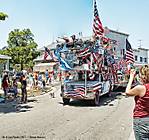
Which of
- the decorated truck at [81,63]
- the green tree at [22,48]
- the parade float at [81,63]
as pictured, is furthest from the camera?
the green tree at [22,48]

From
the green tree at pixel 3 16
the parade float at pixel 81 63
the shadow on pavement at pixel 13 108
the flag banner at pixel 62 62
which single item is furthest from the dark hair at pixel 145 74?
the flag banner at pixel 62 62

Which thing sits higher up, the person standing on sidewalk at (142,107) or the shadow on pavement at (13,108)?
the person standing on sidewalk at (142,107)

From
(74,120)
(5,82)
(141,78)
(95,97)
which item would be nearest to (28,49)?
(5,82)

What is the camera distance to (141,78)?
4.32m

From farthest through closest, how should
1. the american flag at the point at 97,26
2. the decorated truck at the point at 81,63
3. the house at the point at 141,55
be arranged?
the house at the point at 141,55 < the american flag at the point at 97,26 < the decorated truck at the point at 81,63

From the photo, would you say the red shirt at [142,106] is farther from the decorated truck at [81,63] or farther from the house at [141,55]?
the house at [141,55]

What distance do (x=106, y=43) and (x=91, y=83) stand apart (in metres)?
3.59

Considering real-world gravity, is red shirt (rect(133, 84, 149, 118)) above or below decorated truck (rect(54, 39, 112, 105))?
below

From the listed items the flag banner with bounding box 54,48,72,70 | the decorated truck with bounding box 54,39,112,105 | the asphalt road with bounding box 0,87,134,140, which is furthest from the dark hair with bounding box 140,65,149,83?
the flag banner with bounding box 54,48,72,70

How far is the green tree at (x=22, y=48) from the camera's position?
175 ft

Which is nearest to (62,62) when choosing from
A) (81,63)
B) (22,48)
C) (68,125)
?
(81,63)

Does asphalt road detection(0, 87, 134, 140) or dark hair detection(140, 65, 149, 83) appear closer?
dark hair detection(140, 65, 149, 83)

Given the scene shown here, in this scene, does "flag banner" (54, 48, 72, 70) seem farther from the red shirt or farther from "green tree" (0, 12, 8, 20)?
the red shirt

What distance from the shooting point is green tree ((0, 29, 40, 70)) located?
2100 inches
